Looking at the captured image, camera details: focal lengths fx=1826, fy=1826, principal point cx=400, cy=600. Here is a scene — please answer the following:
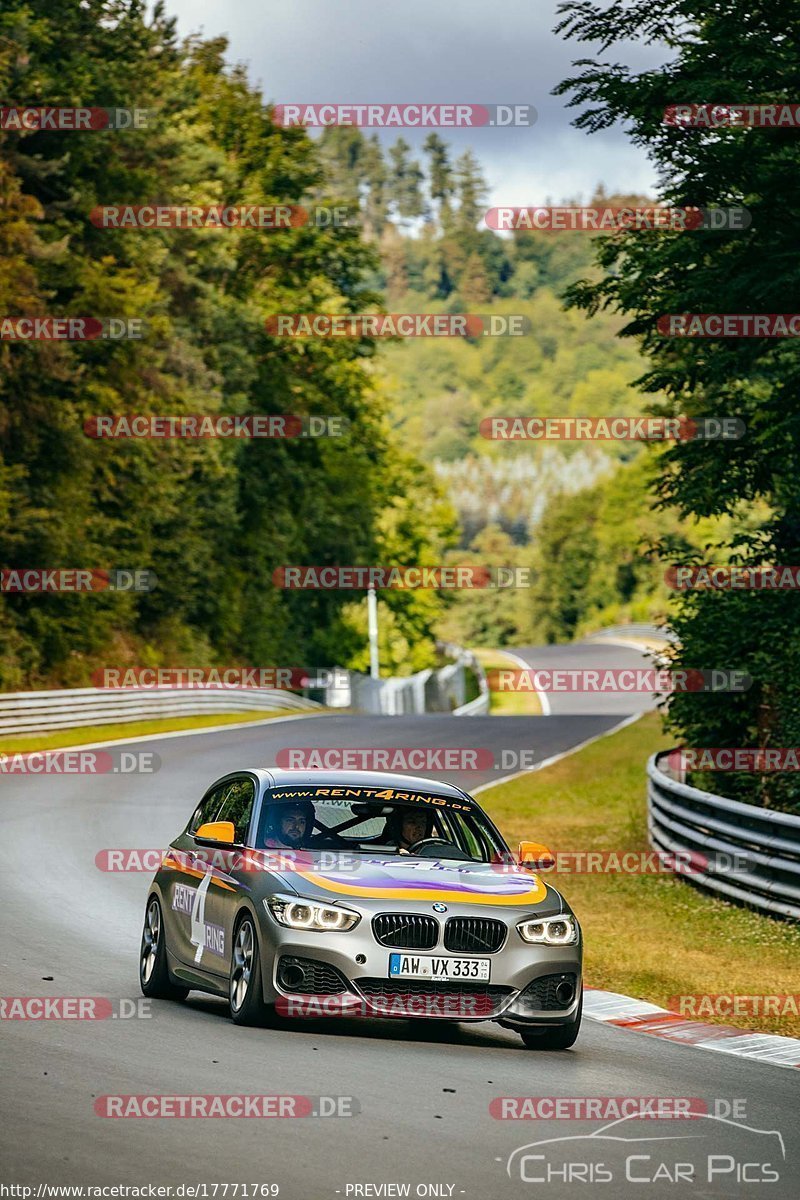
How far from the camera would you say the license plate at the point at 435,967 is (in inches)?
378

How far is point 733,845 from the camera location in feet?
57.4

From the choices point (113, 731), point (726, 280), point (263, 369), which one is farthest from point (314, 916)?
point (263, 369)

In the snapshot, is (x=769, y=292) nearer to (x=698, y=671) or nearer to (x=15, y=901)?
(x=698, y=671)

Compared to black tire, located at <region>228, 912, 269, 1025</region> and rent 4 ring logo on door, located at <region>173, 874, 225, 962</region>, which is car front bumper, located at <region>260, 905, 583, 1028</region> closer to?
black tire, located at <region>228, 912, 269, 1025</region>

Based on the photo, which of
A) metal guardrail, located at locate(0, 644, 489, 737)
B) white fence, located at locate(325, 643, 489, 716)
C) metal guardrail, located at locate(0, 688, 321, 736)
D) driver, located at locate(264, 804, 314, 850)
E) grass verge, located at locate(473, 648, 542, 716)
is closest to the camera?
driver, located at locate(264, 804, 314, 850)

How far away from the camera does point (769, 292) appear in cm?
1750

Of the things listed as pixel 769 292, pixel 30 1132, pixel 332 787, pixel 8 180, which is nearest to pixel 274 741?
pixel 8 180

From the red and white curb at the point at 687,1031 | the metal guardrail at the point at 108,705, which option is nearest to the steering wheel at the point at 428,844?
the red and white curb at the point at 687,1031

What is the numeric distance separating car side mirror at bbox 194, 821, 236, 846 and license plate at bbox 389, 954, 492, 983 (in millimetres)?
1375

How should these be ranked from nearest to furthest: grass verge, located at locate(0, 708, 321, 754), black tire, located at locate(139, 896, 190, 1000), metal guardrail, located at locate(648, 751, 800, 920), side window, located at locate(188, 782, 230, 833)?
black tire, located at locate(139, 896, 190, 1000)
side window, located at locate(188, 782, 230, 833)
metal guardrail, located at locate(648, 751, 800, 920)
grass verge, located at locate(0, 708, 321, 754)

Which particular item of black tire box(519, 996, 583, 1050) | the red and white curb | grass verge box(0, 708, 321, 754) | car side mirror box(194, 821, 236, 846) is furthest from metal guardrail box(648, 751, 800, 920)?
grass verge box(0, 708, 321, 754)

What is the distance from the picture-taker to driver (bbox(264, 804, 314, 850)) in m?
10.6

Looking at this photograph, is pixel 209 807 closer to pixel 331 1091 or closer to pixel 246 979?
pixel 246 979

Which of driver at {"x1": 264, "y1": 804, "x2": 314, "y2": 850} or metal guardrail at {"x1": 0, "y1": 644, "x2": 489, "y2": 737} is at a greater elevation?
driver at {"x1": 264, "y1": 804, "x2": 314, "y2": 850}
